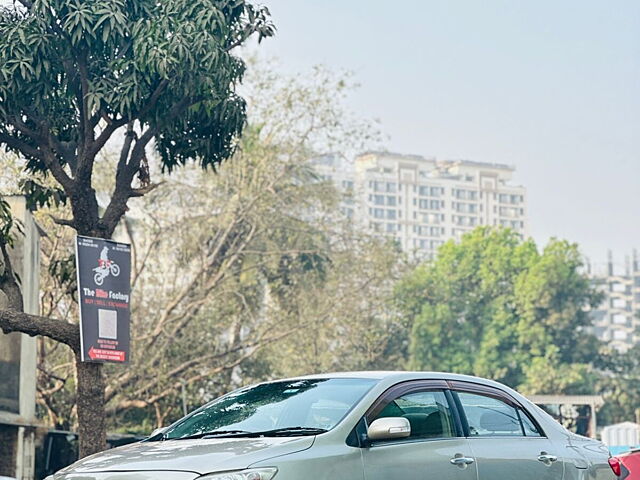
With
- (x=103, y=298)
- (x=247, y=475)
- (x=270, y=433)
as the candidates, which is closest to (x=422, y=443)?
(x=270, y=433)

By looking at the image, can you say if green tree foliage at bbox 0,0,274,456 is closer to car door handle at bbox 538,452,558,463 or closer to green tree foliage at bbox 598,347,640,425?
car door handle at bbox 538,452,558,463

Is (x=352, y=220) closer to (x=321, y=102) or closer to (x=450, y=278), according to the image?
(x=321, y=102)

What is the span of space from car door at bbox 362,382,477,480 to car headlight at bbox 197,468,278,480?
2.54 ft

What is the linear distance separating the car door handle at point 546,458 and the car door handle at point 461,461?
797 millimetres

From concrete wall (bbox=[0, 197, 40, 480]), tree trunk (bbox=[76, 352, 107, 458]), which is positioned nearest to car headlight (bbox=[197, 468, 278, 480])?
tree trunk (bbox=[76, 352, 107, 458])

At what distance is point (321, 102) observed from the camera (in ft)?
105

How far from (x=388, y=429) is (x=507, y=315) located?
60.7 meters

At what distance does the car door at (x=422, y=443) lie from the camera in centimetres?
684

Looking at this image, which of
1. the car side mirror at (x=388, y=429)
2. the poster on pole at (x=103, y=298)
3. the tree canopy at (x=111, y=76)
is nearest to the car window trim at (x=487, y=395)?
the car side mirror at (x=388, y=429)

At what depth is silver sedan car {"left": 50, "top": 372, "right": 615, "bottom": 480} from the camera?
6.28m

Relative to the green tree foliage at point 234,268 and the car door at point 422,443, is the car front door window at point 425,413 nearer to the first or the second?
the car door at point 422,443

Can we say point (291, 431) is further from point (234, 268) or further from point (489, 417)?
point (234, 268)

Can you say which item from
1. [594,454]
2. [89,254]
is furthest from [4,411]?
[594,454]

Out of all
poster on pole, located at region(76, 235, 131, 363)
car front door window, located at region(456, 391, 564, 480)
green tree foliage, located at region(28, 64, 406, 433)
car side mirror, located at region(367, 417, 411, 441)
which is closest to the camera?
car side mirror, located at region(367, 417, 411, 441)
